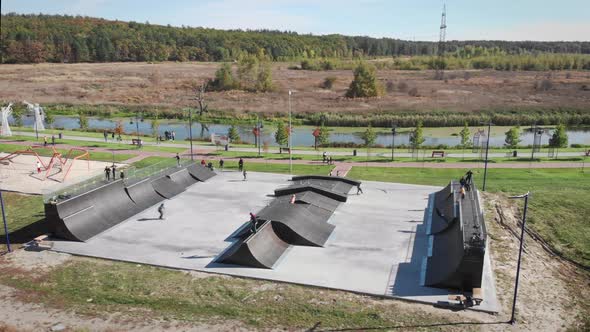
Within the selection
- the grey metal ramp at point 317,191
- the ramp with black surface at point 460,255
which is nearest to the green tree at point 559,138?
the grey metal ramp at point 317,191

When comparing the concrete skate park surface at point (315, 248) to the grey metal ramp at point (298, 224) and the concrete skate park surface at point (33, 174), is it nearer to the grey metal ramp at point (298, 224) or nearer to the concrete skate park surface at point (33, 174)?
the grey metal ramp at point (298, 224)

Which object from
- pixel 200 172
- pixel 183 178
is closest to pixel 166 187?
pixel 183 178

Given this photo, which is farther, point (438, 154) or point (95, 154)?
point (438, 154)

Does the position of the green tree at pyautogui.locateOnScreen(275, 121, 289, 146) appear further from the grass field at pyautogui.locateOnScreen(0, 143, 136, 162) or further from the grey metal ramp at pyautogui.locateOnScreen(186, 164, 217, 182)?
the grass field at pyautogui.locateOnScreen(0, 143, 136, 162)

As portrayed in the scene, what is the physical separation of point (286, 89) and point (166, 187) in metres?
78.0

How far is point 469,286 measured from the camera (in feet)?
63.7

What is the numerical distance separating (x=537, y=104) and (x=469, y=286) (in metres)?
79.7

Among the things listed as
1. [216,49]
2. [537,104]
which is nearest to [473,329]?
[537,104]

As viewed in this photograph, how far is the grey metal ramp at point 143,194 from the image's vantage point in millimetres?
29642

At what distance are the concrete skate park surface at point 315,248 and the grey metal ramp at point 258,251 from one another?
0.34 meters

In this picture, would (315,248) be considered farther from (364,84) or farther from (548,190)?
(364,84)

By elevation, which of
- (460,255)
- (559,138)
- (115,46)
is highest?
(115,46)

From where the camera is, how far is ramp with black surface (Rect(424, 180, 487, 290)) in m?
19.0

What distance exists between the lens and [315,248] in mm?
23734
